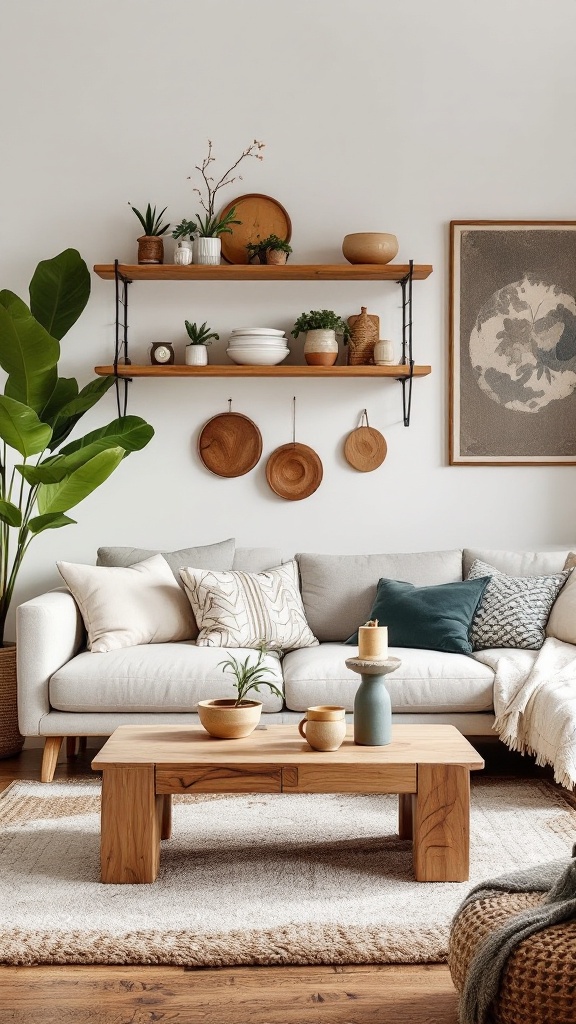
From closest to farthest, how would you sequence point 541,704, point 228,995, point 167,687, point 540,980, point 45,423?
point 540,980, point 228,995, point 541,704, point 167,687, point 45,423

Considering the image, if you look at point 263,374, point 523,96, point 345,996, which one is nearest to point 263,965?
point 345,996

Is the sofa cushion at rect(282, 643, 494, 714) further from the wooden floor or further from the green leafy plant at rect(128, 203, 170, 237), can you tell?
the green leafy plant at rect(128, 203, 170, 237)

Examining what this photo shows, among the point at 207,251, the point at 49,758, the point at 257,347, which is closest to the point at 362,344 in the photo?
the point at 257,347

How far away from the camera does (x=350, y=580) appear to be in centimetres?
429

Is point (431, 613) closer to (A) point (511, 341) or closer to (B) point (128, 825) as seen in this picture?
(A) point (511, 341)

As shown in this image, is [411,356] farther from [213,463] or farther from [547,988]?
[547,988]

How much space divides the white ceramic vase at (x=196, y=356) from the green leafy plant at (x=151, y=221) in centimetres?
54

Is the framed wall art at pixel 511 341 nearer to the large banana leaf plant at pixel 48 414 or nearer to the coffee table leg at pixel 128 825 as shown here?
the large banana leaf plant at pixel 48 414

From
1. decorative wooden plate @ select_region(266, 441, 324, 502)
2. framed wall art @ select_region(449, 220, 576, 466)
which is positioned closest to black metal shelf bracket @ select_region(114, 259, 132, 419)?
decorative wooden plate @ select_region(266, 441, 324, 502)

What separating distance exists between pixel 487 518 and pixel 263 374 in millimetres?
1229

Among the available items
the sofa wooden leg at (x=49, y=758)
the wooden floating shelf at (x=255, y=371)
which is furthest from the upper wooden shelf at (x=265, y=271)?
the sofa wooden leg at (x=49, y=758)

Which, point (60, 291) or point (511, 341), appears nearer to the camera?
point (60, 291)

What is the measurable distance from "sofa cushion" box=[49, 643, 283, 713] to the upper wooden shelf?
1736 mm

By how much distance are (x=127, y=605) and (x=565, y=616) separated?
1.69 meters
